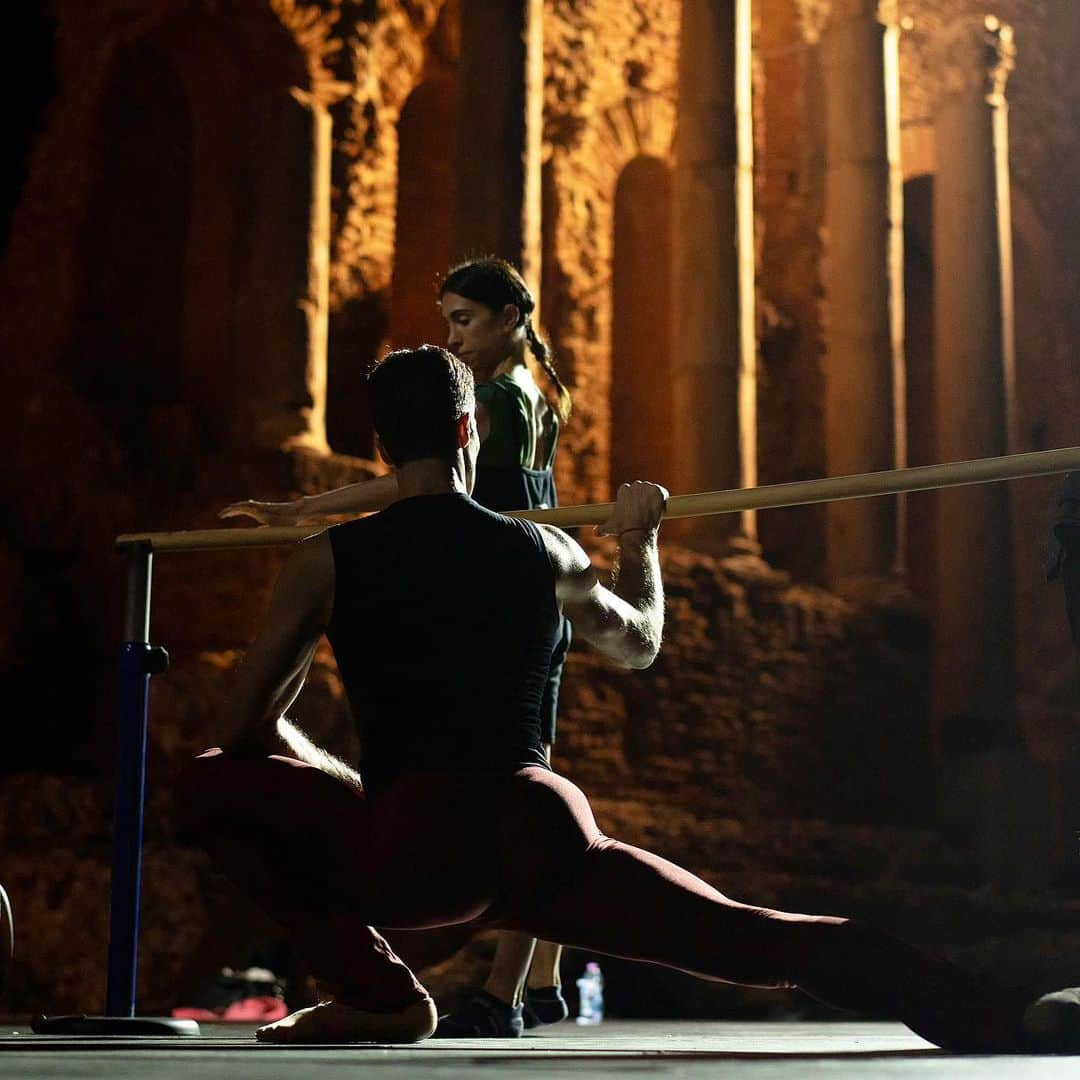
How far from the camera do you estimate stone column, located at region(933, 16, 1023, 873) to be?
40.8 ft

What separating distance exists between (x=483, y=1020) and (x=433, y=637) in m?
1.50

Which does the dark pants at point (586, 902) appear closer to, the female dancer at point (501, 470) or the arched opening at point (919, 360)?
the female dancer at point (501, 470)

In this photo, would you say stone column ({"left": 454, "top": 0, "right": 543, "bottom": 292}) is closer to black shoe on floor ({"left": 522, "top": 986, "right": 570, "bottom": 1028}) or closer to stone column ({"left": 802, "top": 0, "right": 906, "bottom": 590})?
stone column ({"left": 802, "top": 0, "right": 906, "bottom": 590})

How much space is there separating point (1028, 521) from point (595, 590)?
11815 mm

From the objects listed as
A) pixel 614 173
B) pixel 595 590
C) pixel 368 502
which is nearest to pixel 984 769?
pixel 614 173

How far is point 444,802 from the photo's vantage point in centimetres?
282

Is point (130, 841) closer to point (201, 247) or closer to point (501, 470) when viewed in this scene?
point (501, 470)

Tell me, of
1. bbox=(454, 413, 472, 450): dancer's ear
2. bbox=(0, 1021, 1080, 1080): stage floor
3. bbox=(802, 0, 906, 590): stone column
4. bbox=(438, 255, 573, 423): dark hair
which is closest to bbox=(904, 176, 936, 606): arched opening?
bbox=(802, 0, 906, 590): stone column

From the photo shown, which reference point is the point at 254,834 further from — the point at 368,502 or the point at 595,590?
the point at 368,502

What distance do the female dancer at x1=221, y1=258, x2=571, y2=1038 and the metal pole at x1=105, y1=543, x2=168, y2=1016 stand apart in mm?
291

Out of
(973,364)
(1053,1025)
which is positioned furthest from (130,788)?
(973,364)

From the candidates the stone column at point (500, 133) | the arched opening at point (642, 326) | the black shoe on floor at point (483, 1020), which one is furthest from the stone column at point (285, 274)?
the black shoe on floor at point (483, 1020)

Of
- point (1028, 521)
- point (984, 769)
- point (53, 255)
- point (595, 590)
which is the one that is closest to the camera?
point (595, 590)

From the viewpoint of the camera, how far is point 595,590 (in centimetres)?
302
